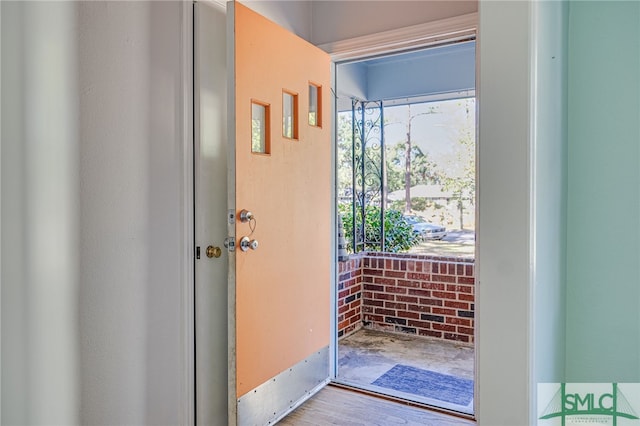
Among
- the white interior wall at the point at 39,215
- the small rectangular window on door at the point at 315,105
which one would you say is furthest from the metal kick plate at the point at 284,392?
the small rectangular window on door at the point at 315,105

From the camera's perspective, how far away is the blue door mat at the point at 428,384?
2.60 meters

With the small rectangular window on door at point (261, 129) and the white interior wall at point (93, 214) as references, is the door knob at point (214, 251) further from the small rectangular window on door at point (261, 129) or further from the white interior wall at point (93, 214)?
the small rectangular window on door at point (261, 129)

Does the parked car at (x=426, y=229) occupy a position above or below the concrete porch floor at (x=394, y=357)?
above

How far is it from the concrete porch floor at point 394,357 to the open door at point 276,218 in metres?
0.39

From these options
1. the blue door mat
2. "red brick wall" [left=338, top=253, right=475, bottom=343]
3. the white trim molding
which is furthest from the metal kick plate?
the white trim molding

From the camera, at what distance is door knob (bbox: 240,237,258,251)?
1.92 meters

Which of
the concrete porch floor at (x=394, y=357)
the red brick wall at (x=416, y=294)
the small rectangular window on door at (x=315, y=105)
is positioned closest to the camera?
the small rectangular window on door at (x=315, y=105)

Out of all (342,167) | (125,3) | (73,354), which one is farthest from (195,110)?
(342,167)

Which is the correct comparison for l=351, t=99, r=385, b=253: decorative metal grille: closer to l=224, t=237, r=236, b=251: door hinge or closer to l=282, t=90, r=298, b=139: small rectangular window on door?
l=282, t=90, r=298, b=139: small rectangular window on door

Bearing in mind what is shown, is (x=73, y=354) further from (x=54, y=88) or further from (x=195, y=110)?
(x=195, y=110)

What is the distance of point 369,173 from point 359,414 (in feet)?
8.03

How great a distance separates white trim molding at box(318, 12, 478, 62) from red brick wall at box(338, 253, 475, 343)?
1.82 meters

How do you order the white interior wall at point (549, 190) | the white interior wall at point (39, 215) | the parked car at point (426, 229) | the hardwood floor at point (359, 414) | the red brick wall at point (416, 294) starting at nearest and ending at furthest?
the white interior wall at point (549, 190) < the white interior wall at point (39, 215) < the hardwood floor at point (359, 414) < the red brick wall at point (416, 294) < the parked car at point (426, 229)

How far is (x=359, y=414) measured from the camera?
2328mm
